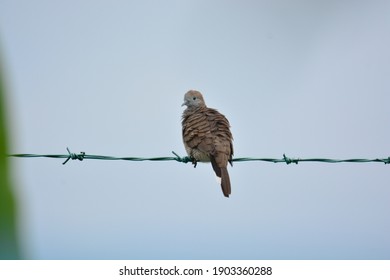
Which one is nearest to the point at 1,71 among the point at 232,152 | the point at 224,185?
the point at 224,185

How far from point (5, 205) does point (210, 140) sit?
20.6ft

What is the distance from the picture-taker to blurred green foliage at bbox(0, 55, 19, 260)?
0.38 metres

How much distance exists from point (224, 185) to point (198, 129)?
38.5 inches

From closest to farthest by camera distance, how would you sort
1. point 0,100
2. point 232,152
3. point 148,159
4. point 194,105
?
point 0,100, point 148,159, point 232,152, point 194,105

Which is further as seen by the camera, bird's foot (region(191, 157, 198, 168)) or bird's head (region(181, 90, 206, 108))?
bird's head (region(181, 90, 206, 108))

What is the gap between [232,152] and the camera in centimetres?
669

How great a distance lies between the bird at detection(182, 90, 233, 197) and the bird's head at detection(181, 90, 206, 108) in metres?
0.63

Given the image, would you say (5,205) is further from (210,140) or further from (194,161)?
(194,161)

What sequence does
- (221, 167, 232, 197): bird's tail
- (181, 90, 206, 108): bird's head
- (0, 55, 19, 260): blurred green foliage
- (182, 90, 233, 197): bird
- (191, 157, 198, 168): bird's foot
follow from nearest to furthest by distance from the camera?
(0, 55, 19, 260): blurred green foliage, (221, 167, 232, 197): bird's tail, (182, 90, 233, 197): bird, (191, 157, 198, 168): bird's foot, (181, 90, 206, 108): bird's head

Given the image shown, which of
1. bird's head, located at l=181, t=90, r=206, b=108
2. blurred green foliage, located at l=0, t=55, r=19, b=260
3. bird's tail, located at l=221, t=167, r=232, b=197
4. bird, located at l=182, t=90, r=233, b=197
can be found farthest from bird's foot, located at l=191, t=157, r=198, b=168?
blurred green foliage, located at l=0, t=55, r=19, b=260

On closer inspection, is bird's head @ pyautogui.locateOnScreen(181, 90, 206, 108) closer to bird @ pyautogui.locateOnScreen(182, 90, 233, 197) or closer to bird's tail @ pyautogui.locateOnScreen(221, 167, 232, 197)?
bird @ pyautogui.locateOnScreen(182, 90, 233, 197)

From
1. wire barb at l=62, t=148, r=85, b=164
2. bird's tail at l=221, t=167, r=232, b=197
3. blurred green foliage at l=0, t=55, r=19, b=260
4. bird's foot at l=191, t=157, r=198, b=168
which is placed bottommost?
blurred green foliage at l=0, t=55, r=19, b=260

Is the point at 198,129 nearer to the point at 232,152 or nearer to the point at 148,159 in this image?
the point at 232,152

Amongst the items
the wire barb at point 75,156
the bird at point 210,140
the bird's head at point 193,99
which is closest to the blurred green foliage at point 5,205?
the wire barb at point 75,156
